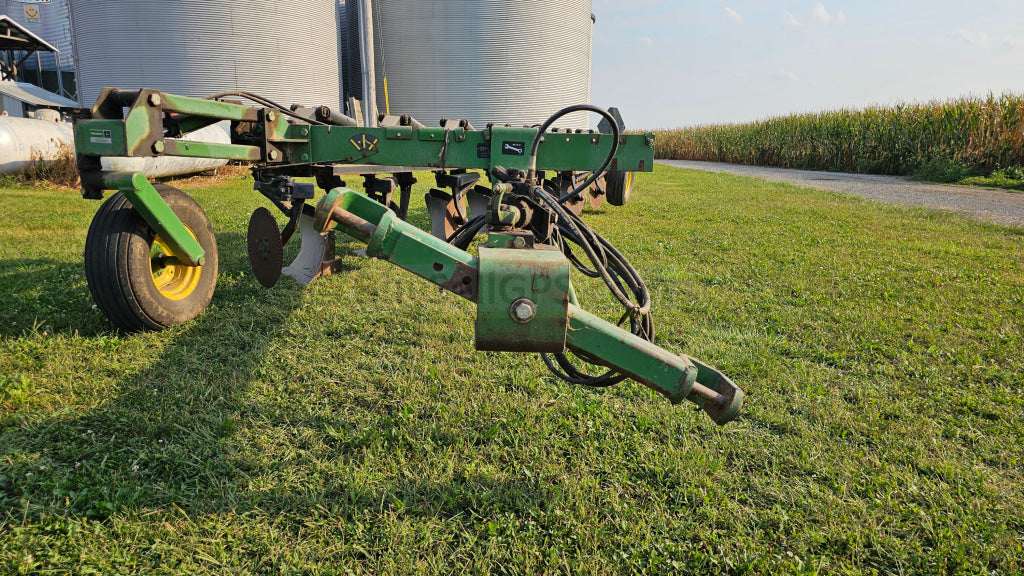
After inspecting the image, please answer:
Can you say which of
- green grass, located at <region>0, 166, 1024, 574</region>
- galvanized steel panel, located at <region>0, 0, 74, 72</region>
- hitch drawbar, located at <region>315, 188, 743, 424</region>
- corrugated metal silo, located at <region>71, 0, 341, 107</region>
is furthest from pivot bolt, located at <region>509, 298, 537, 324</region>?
galvanized steel panel, located at <region>0, 0, 74, 72</region>

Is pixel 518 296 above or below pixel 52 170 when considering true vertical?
below

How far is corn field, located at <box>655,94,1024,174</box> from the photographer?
16.0 metres

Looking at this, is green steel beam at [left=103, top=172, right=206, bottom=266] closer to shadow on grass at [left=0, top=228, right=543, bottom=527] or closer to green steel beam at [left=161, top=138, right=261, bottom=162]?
green steel beam at [left=161, top=138, right=261, bottom=162]

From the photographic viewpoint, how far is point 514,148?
3.02 metres

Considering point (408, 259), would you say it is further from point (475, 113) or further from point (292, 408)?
point (475, 113)

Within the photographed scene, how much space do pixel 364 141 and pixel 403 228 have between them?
1934 mm

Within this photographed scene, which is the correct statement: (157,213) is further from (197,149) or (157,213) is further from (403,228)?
(403,228)

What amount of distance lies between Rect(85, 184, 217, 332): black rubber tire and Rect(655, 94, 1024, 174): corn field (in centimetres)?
1982

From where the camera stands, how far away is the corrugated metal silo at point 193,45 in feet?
52.3

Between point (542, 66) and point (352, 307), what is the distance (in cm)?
2110

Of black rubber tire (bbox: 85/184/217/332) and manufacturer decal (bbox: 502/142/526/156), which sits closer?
black rubber tire (bbox: 85/184/217/332)

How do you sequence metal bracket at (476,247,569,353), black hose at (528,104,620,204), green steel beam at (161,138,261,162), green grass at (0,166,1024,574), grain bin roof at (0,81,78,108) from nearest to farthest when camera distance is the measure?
metal bracket at (476,247,569,353) → green grass at (0,166,1024,574) → black hose at (528,104,620,204) → green steel beam at (161,138,261,162) → grain bin roof at (0,81,78,108)

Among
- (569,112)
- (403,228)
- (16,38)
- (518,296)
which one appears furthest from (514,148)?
(16,38)

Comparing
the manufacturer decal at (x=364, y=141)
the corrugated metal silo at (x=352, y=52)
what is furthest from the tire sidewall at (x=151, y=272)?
the corrugated metal silo at (x=352, y=52)
